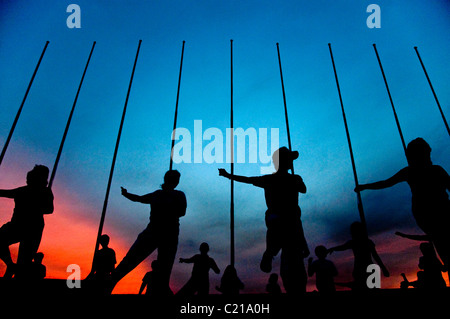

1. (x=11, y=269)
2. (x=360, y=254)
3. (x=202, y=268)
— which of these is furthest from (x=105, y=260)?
(x=360, y=254)

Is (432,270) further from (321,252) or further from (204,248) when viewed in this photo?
(204,248)

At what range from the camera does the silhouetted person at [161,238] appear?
3.36 m

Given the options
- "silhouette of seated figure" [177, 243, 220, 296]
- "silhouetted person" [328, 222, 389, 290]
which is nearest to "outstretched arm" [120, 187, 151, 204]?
"silhouette of seated figure" [177, 243, 220, 296]

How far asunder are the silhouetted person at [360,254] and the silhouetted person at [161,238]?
442cm

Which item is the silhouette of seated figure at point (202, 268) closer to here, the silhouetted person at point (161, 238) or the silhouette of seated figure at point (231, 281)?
the silhouette of seated figure at point (231, 281)

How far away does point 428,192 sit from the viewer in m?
3.33

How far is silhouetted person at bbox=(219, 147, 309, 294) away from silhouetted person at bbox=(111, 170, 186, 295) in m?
1.00

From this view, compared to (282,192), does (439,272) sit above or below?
below

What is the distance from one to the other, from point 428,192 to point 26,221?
6.66 metres
